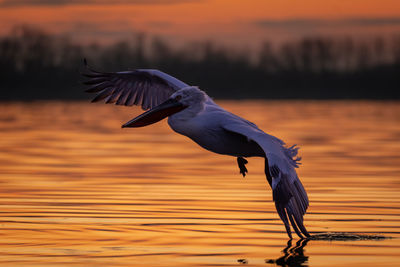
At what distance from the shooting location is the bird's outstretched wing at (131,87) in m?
13.5

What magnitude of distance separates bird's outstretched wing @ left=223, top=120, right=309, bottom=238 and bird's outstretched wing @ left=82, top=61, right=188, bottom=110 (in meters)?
3.10

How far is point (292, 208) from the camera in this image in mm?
10133

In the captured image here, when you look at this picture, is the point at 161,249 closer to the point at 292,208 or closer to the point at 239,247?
the point at 239,247

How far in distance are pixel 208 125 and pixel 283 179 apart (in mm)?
1594

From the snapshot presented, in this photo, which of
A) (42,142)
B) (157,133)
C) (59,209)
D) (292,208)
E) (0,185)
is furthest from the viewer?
(157,133)

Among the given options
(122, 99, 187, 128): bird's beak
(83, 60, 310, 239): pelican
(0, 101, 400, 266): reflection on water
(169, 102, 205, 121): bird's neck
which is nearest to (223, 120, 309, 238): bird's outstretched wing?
(83, 60, 310, 239): pelican

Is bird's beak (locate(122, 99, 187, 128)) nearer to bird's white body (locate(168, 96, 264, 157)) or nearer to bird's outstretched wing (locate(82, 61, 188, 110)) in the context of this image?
bird's white body (locate(168, 96, 264, 157))

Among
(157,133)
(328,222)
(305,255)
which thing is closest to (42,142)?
(157,133)

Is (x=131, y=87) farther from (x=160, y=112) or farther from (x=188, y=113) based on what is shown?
(x=188, y=113)

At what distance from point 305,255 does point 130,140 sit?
17898 millimetres

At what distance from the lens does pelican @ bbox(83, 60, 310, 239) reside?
9.96m


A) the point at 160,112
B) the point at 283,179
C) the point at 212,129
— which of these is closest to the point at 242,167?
the point at 212,129

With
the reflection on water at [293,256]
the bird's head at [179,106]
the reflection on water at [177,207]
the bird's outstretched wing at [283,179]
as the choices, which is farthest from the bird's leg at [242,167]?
the reflection on water at [293,256]

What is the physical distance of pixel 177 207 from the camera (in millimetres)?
12547
